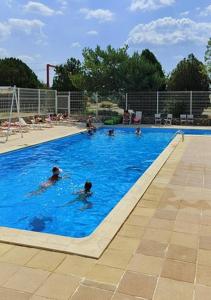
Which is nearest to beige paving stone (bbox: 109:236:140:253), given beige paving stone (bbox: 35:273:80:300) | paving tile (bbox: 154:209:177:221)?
beige paving stone (bbox: 35:273:80:300)

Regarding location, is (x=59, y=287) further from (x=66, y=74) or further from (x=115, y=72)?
(x=66, y=74)

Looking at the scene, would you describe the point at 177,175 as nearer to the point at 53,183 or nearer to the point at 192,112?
the point at 53,183

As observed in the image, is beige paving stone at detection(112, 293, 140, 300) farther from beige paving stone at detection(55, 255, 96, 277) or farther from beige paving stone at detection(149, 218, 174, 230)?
beige paving stone at detection(149, 218, 174, 230)

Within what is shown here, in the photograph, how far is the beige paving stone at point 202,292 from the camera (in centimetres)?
327

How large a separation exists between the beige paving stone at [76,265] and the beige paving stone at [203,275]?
1142mm

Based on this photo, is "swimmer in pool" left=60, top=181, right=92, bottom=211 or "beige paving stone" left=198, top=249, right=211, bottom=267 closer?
"beige paving stone" left=198, top=249, right=211, bottom=267

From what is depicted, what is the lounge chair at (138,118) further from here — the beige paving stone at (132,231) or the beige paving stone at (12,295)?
the beige paving stone at (12,295)

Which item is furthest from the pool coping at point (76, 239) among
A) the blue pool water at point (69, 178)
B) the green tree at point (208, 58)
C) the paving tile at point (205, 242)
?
the green tree at point (208, 58)

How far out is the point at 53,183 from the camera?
916cm

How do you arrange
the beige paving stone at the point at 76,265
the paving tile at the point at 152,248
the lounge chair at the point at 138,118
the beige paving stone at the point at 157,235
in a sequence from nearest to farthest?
the beige paving stone at the point at 76,265, the paving tile at the point at 152,248, the beige paving stone at the point at 157,235, the lounge chair at the point at 138,118

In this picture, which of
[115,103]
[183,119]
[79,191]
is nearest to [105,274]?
[79,191]

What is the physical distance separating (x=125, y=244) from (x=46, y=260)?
1043 mm

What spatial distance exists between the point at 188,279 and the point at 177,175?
4912mm

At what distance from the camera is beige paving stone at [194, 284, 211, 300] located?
327 centimetres
